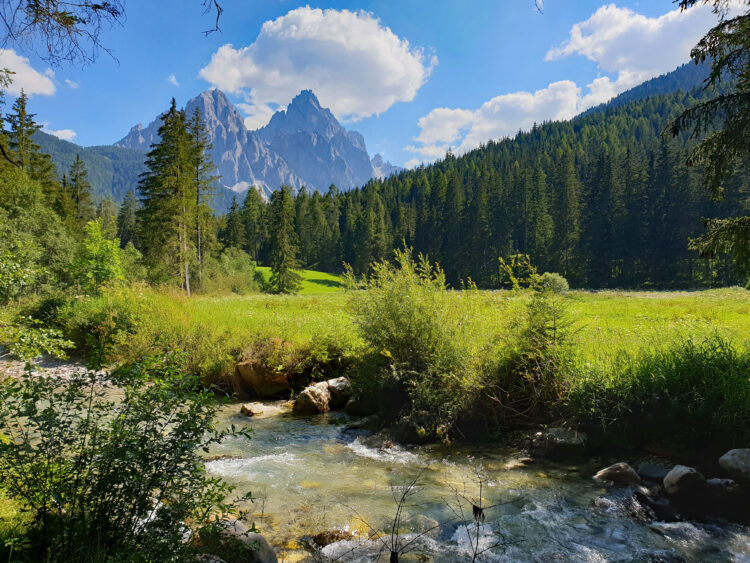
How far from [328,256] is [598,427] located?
90.3m

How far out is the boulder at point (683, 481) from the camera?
6109mm

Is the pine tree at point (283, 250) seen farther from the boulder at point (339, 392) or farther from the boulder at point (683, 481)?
the boulder at point (683, 481)

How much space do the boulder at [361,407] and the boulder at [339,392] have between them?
643 mm

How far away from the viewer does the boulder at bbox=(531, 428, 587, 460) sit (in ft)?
25.4

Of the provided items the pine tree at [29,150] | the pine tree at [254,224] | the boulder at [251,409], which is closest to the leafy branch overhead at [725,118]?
the boulder at [251,409]

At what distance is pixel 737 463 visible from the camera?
6.05 meters

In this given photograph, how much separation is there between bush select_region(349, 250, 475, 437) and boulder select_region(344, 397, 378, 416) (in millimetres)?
583

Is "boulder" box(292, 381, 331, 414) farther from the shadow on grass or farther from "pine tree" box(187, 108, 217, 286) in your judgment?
the shadow on grass

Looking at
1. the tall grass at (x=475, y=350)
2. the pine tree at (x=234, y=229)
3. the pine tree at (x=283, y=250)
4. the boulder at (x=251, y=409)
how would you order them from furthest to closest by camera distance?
1. the pine tree at (x=234, y=229)
2. the pine tree at (x=283, y=250)
3. the boulder at (x=251, y=409)
4. the tall grass at (x=475, y=350)

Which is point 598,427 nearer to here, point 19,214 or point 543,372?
point 543,372

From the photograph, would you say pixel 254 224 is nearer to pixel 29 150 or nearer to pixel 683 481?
pixel 29 150

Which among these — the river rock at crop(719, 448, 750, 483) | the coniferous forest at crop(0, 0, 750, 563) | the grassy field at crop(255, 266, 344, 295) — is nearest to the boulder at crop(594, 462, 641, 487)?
the coniferous forest at crop(0, 0, 750, 563)

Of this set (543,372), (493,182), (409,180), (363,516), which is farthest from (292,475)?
(409,180)

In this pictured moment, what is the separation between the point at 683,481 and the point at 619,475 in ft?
2.89
